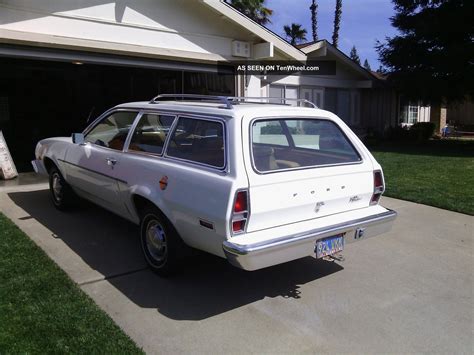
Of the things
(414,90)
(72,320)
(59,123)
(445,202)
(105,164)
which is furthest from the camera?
(414,90)

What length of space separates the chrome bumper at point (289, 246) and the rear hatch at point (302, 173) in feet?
0.65

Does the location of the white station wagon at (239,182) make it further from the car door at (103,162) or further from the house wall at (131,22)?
the house wall at (131,22)

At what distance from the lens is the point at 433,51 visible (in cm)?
1850

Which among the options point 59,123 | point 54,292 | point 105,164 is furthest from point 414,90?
point 54,292

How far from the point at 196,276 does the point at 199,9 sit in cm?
831

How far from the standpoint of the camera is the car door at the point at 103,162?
194 inches

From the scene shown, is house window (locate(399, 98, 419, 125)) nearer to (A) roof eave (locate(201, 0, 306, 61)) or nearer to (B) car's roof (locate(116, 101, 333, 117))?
(A) roof eave (locate(201, 0, 306, 61))

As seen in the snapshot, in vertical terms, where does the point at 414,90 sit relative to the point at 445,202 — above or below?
above

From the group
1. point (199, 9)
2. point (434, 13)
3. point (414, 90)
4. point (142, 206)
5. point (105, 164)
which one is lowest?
point (142, 206)

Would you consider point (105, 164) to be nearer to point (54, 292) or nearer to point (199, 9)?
point (54, 292)

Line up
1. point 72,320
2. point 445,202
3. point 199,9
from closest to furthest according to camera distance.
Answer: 1. point 72,320
2. point 445,202
3. point 199,9

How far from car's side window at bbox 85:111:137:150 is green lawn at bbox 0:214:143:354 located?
147 centimetres

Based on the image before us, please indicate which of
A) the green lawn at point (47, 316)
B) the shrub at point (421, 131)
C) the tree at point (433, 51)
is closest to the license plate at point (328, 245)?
the green lawn at point (47, 316)

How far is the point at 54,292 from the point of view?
12.8ft
